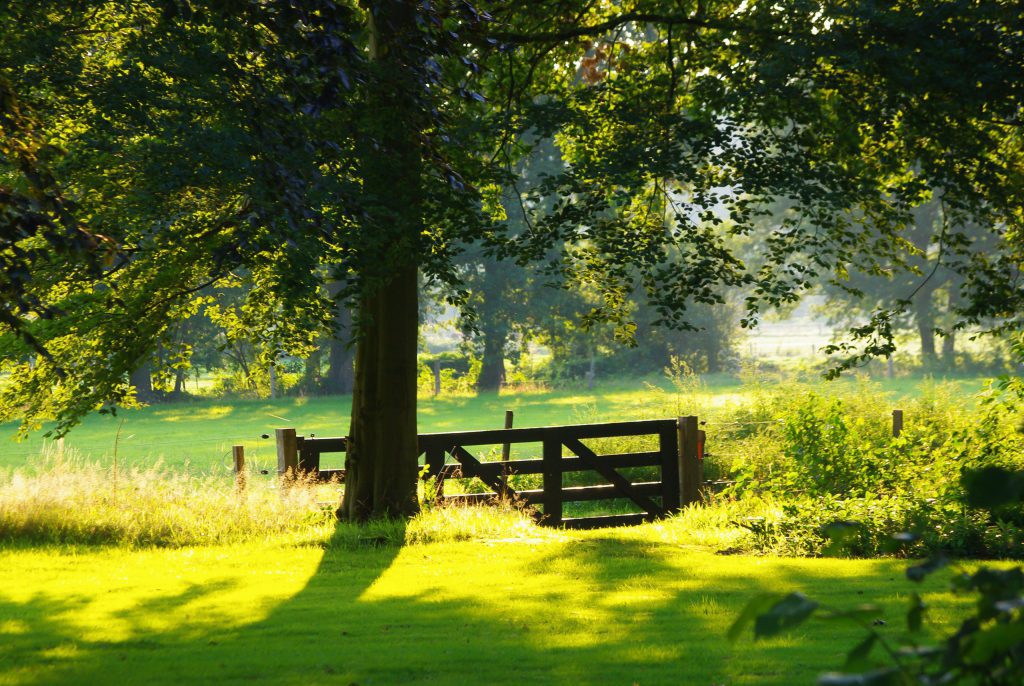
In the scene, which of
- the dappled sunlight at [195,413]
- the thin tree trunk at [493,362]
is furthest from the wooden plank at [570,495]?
the thin tree trunk at [493,362]

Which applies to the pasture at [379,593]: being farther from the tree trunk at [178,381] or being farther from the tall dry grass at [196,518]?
the tree trunk at [178,381]

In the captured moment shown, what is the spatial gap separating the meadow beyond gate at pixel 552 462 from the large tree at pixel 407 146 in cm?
111

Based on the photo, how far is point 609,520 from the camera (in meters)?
14.8

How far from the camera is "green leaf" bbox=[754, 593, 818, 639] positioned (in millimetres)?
2062

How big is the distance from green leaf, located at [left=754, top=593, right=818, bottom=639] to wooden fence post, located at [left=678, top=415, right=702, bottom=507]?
503 inches

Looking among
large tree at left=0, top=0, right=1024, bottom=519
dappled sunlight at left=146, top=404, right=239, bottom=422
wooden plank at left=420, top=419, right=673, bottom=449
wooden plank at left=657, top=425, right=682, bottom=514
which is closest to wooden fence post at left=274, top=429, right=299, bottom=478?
large tree at left=0, top=0, right=1024, bottom=519

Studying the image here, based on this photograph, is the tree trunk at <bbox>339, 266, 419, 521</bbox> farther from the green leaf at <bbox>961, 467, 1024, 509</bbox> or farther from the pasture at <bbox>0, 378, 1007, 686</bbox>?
the green leaf at <bbox>961, 467, 1024, 509</bbox>

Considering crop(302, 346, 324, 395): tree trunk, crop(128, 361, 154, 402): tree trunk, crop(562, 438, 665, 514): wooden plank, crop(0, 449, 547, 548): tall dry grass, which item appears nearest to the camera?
crop(0, 449, 547, 548): tall dry grass

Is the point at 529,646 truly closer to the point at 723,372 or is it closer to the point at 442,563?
the point at 442,563

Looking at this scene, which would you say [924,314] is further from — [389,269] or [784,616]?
[784,616]

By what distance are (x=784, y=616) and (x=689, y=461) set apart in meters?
13.0

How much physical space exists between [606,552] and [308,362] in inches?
1419

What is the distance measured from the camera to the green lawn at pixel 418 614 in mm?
Answer: 6109

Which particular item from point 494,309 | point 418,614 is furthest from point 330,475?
point 494,309
